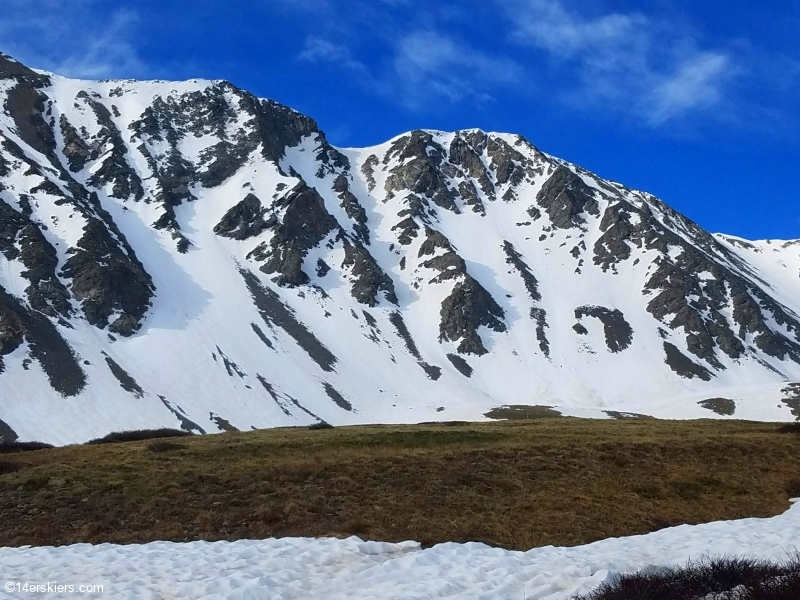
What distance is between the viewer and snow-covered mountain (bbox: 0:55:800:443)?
4198 inches

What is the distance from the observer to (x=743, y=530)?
17.9 m

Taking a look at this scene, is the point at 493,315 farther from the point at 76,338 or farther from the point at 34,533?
the point at 34,533

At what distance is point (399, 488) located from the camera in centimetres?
2314

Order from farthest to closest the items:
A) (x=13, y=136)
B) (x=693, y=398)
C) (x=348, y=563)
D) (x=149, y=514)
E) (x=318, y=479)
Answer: (x=13, y=136), (x=693, y=398), (x=318, y=479), (x=149, y=514), (x=348, y=563)

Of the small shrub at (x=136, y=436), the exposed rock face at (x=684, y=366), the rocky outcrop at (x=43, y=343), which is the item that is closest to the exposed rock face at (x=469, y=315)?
the exposed rock face at (x=684, y=366)

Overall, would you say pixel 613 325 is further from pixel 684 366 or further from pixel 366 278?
pixel 366 278

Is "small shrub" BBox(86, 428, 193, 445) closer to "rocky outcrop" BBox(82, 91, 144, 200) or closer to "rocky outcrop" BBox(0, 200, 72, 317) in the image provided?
"rocky outcrop" BBox(0, 200, 72, 317)

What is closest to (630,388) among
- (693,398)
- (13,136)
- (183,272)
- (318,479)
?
(693,398)

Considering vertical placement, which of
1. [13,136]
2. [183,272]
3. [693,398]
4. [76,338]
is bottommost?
[693,398]

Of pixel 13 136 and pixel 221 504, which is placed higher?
pixel 13 136

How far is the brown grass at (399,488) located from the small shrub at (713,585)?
7.24 m

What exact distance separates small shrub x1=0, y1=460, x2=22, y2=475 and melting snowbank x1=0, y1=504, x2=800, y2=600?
10.8 meters

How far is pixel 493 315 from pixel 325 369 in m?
59.5

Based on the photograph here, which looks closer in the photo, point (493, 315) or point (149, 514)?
point (149, 514)
